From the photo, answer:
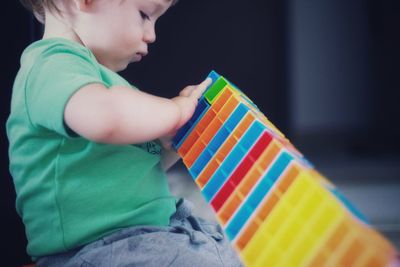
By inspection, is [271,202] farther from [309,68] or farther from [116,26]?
[309,68]

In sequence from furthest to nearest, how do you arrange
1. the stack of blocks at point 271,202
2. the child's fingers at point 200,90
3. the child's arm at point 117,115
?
the child's fingers at point 200,90 → the child's arm at point 117,115 → the stack of blocks at point 271,202

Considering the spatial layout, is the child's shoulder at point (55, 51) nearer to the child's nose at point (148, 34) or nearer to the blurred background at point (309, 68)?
the child's nose at point (148, 34)

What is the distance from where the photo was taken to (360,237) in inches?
14.0

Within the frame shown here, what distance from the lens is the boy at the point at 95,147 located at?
490mm

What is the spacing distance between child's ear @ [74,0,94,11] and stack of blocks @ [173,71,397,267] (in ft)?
0.78

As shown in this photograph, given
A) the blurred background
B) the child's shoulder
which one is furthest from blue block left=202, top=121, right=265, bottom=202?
the blurred background

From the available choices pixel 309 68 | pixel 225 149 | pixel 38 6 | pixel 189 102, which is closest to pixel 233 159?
pixel 225 149

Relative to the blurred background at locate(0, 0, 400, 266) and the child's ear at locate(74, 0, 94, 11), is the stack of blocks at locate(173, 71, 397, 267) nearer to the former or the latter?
the child's ear at locate(74, 0, 94, 11)

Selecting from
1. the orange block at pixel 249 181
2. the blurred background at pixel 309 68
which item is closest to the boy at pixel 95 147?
the orange block at pixel 249 181

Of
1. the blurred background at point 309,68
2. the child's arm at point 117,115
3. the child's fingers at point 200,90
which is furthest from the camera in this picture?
the blurred background at point 309,68

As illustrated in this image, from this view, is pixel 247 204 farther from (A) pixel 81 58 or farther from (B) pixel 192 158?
(A) pixel 81 58

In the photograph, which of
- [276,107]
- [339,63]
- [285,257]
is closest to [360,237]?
[285,257]

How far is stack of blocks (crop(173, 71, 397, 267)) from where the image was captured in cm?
37

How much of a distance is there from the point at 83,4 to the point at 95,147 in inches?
7.8
